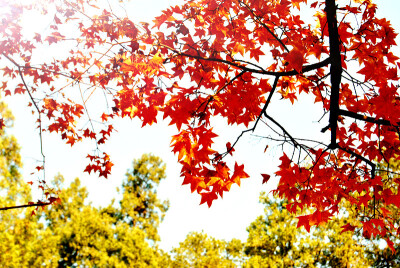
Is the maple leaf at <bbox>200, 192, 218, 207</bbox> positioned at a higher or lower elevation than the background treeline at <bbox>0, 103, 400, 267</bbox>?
lower

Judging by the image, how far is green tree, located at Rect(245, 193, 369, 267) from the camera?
38.5ft

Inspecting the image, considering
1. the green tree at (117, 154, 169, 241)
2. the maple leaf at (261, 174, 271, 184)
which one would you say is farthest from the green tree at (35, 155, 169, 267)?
the maple leaf at (261, 174, 271, 184)

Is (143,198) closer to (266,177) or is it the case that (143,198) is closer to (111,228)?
(111,228)

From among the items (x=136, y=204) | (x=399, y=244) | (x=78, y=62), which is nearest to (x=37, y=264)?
(x=136, y=204)

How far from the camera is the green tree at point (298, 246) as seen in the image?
462 inches

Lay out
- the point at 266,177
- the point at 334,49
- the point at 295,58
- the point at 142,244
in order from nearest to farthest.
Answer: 1. the point at 295,58
2. the point at 334,49
3. the point at 266,177
4. the point at 142,244

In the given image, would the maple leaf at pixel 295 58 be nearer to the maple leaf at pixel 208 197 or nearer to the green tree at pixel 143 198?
the maple leaf at pixel 208 197

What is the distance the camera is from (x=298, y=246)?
1267 centimetres

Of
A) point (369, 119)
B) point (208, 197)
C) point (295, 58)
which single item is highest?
point (295, 58)

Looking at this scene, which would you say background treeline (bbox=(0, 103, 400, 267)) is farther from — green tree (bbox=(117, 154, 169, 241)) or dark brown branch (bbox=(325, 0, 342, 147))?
dark brown branch (bbox=(325, 0, 342, 147))

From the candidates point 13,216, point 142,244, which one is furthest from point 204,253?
point 13,216

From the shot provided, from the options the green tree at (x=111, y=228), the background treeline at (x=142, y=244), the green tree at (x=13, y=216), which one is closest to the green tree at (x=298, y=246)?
the background treeline at (x=142, y=244)

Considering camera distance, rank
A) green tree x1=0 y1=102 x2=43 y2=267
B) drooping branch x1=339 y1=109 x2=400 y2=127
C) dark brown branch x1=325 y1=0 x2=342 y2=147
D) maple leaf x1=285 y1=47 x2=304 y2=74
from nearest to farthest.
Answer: maple leaf x1=285 y1=47 x2=304 y2=74 → dark brown branch x1=325 y1=0 x2=342 y2=147 → drooping branch x1=339 y1=109 x2=400 y2=127 → green tree x1=0 y1=102 x2=43 y2=267

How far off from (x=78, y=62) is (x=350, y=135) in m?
4.84
